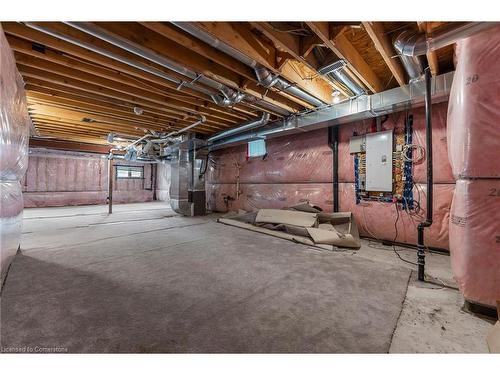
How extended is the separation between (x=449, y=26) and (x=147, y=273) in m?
3.13

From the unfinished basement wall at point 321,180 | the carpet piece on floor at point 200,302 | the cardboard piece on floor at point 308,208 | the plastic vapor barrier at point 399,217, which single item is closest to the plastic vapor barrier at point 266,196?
the unfinished basement wall at point 321,180

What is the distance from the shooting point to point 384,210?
10.7 feet

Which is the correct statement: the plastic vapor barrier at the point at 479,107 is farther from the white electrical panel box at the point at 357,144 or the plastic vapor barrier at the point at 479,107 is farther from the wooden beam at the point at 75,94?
the wooden beam at the point at 75,94

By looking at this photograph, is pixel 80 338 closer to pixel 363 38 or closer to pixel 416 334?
pixel 416 334

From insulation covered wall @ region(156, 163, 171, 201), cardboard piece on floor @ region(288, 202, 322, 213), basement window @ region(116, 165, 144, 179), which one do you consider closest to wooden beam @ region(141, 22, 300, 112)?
cardboard piece on floor @ region(288, 202, 322, 213)

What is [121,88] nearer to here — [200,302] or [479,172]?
[200,302]

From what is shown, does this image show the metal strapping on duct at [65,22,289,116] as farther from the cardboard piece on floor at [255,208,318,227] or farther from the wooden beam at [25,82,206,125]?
the cardboard piece on floor at [255,208,318,227]

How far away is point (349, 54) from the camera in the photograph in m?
2.14

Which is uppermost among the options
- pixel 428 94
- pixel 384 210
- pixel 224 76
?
pixel 224 76

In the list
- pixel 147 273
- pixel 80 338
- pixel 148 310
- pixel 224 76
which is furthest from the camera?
pixel 224 76

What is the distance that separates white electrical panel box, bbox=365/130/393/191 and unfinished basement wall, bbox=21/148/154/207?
935 centimetres
